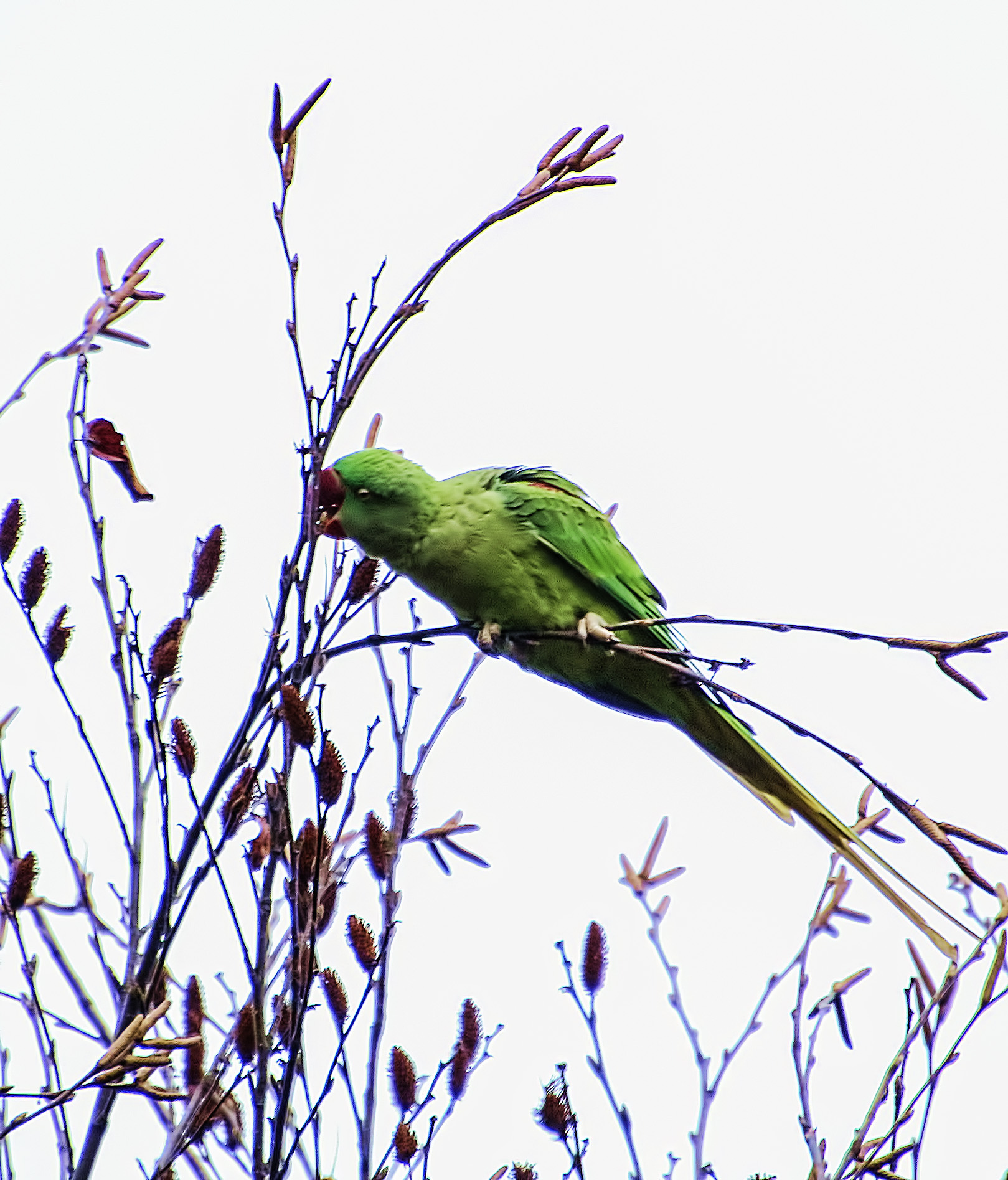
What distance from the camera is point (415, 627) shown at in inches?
122

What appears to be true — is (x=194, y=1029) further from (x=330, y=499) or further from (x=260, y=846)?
(x=330, y=499)

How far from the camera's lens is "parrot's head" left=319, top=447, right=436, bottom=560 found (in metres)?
3.70

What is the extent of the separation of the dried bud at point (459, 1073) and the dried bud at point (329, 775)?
72cm

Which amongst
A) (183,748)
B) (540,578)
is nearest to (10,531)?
(183,748)

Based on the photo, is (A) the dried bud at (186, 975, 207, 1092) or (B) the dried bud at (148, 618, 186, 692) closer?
(B) the dried bud at (148, 618, 186, 692)

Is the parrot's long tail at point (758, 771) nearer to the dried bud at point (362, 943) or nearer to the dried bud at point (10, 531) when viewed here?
the dried bud at point (362, 943)

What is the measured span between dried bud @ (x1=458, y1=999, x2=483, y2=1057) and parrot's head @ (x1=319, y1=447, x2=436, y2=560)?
1.55 meters

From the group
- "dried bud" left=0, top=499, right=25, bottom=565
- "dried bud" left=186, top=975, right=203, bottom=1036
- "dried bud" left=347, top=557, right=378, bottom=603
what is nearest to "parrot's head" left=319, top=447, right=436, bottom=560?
"dried bud" left=347, top=557, right=378, bottom=603

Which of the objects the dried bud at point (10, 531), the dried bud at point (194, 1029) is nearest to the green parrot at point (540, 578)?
the dried bud at point (10, 531)

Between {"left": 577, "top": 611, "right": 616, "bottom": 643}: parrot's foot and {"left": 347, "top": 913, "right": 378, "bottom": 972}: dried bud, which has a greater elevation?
{"left": 577, "top": 611, "right": 616, "bottom": 643}: parrot's foot

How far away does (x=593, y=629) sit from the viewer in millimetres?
3596

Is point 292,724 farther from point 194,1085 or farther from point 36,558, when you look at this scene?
point 194,1085

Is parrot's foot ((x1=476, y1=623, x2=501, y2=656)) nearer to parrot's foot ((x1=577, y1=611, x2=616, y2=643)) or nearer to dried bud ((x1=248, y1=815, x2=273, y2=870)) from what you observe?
parrot's foot ((x1=577, y1=611, x2=616, y2=643))

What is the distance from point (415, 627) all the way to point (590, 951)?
0.91 meters
